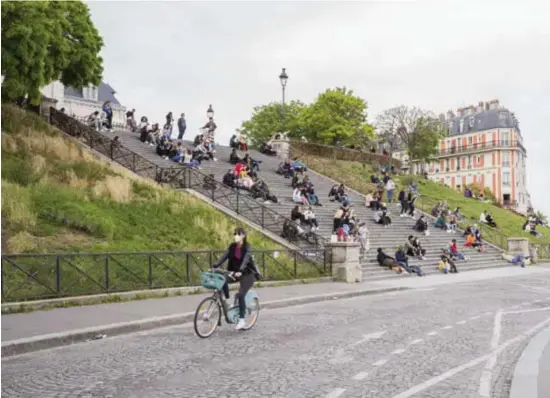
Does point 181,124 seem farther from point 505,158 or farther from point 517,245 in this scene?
point 505,158

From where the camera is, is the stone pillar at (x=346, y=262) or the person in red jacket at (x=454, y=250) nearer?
the stone pillar at (x=346, y=262)

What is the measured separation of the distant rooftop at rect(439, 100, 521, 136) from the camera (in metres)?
101

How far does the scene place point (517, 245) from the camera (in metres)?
34.0

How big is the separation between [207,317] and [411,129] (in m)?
59.1

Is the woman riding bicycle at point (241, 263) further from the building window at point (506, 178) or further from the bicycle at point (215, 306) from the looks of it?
the building window at point (506, 178)

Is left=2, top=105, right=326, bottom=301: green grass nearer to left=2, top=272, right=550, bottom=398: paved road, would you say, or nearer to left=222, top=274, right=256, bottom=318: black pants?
left=2, top=272, right=550, bottom=398: paved road

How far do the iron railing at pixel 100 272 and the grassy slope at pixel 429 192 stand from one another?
22210mm

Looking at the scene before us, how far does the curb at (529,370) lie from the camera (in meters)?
6.67

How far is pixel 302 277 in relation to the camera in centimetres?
2045

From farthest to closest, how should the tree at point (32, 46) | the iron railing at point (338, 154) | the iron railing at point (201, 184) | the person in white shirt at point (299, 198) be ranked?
1. the iron railing at point (338, 154)
2. the person in white shirt at point (299, 198)
3. the iron railing at point (201, 184)
4. the tree at point (32, 46)

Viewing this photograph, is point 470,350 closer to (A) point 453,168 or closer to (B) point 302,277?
(B) point 302,277

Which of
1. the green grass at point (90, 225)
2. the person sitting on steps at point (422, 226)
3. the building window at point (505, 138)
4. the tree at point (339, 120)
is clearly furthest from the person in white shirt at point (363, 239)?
the building window at point (505, 138)

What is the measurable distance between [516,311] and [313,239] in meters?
10.3

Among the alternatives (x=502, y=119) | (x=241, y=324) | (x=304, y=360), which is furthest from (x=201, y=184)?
(x=502, y=119)
